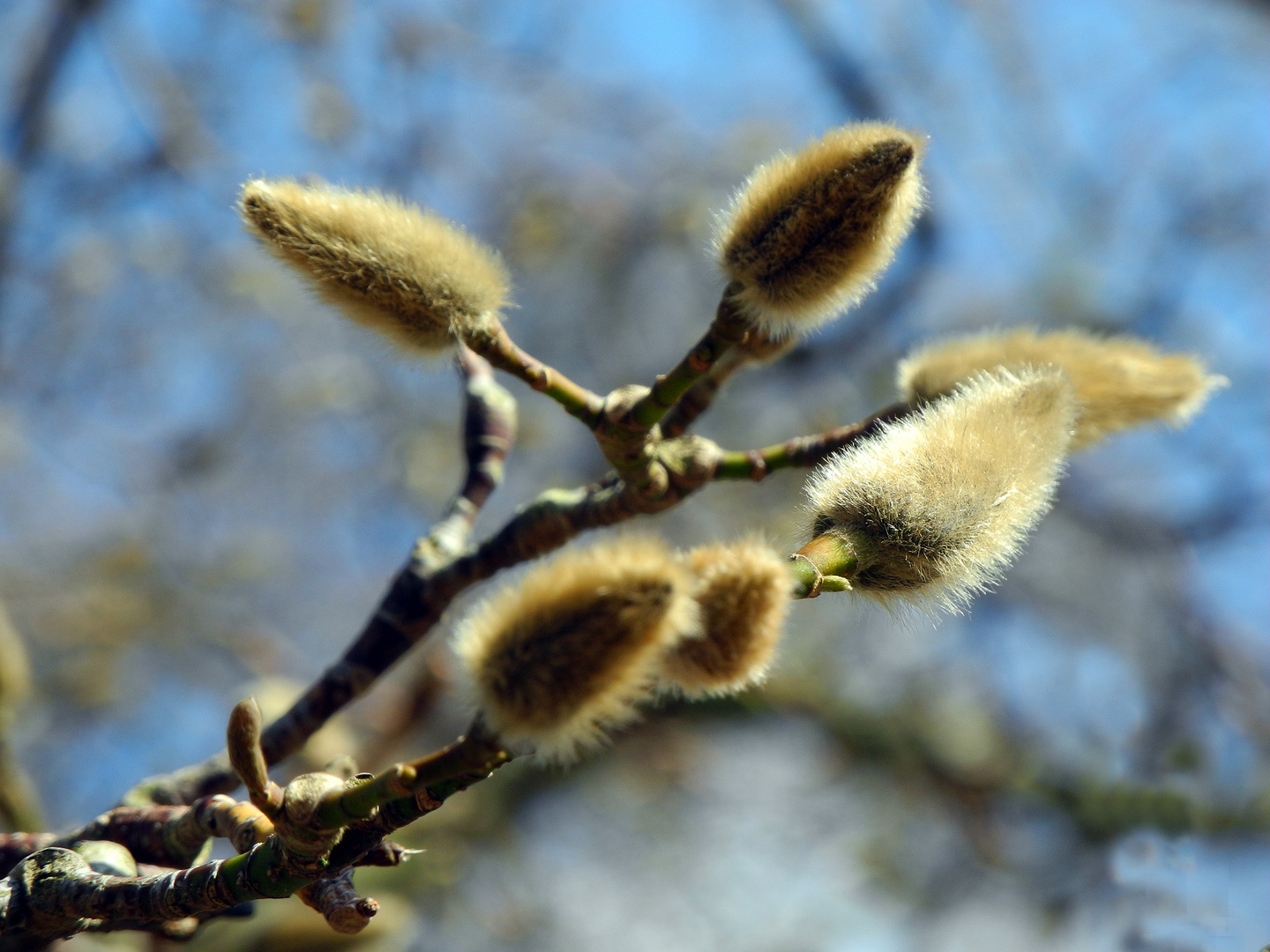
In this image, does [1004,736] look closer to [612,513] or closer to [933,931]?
[933,931]

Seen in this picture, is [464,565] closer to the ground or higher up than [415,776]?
higher up

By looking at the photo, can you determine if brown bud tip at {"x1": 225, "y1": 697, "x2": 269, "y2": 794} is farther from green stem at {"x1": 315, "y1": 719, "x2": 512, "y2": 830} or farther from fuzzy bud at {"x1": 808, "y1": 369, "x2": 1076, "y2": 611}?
fuzzy bud at {"x1": 808, "y1": 369, "x2": 1076, "y2": 611}

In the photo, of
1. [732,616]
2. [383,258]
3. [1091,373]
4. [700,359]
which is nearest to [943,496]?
[732,616]

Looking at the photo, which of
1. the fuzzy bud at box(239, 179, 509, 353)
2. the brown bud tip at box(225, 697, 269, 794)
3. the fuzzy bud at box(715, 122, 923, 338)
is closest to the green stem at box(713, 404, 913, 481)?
the fuzzy bud at box(715, 122, 923, 338)

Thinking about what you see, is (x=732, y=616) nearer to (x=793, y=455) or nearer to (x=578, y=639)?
(x=578, y=639)

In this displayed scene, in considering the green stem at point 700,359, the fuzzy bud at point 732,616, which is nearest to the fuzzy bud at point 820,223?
the green stem at point 700,359
